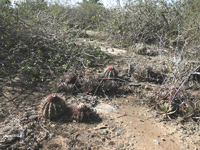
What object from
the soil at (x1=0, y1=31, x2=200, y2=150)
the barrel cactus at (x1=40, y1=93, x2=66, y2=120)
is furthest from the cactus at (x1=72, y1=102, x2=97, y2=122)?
the barrel cactus at (x1=40, y1=93, x2=66, y2=120)

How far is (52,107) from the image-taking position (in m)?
2.71

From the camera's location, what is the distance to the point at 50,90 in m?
3.58

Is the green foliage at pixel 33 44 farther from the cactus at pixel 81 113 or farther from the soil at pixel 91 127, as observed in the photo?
the cactus at pixel 81 113

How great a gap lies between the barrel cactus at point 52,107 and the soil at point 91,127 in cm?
9

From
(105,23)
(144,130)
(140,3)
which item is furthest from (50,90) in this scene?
(140,3)

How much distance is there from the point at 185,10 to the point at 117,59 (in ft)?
14.2

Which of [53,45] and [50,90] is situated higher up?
[53,45]

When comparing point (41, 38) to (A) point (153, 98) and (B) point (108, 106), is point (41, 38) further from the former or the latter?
(A) point (153, 98)

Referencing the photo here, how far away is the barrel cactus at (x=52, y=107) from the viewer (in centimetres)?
271

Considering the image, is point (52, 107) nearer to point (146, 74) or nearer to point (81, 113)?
point (81, 113)

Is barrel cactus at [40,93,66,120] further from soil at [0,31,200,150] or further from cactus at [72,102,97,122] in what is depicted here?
cactus at [72,102,97,122]

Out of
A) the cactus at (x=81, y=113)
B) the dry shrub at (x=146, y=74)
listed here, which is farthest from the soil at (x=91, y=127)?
the dry shrub at (x=146, y=74)

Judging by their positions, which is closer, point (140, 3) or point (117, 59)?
point (117, 59)

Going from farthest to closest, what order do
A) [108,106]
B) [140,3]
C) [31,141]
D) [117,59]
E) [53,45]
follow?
[140,3] → [117,59] → [53,45] → [108,106] → [31,141]
